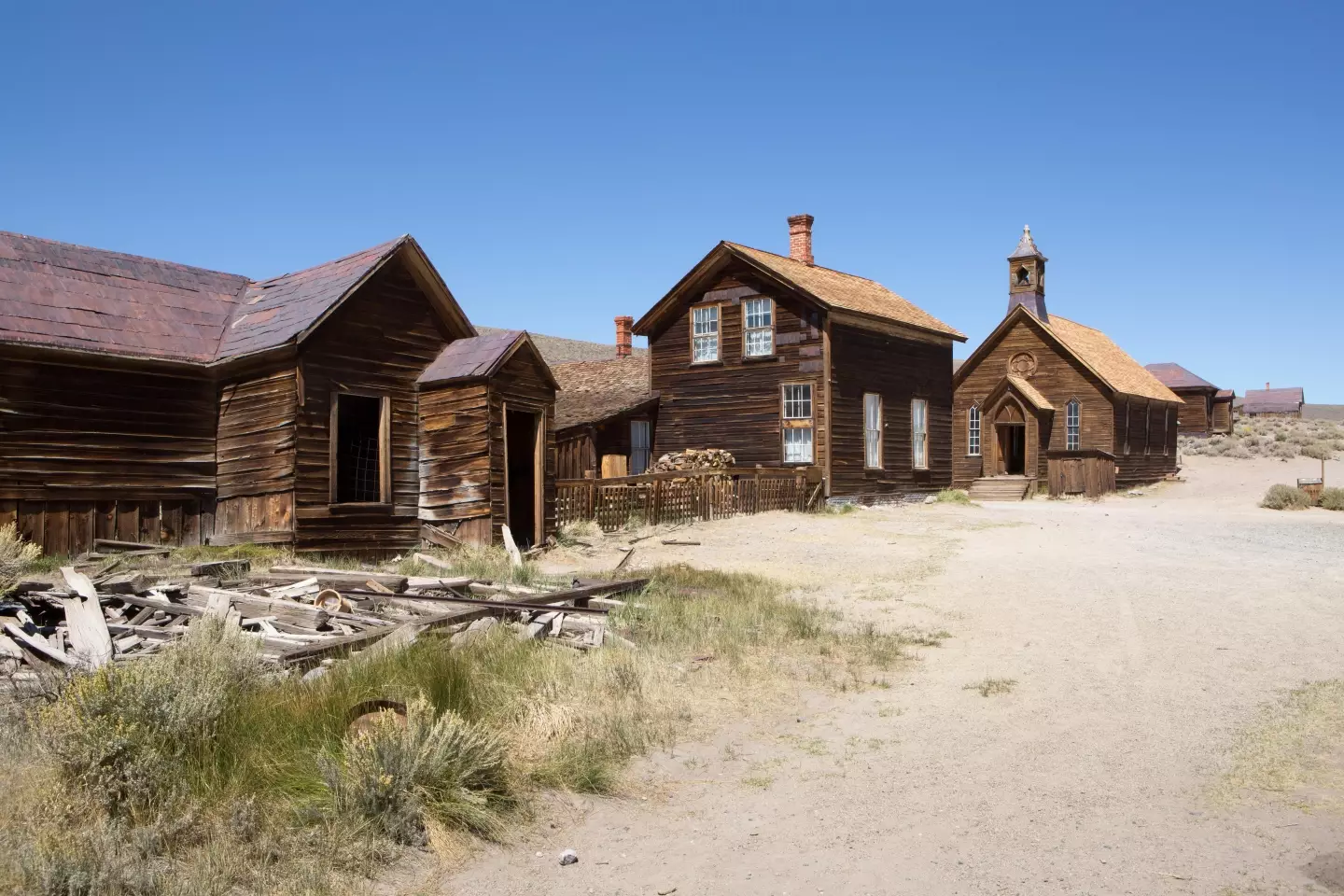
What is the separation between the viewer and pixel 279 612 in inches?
368

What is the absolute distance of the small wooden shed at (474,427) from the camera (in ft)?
53.7

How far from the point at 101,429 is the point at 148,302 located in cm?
247

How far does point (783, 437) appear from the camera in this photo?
2667 cm

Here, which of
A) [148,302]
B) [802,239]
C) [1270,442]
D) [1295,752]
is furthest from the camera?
[1270,442]

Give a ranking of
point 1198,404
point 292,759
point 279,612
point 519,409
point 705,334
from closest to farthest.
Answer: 1. point 292,759
2. point 279,612
3. point 519,409
4. point 705,334
5. point 1198,404

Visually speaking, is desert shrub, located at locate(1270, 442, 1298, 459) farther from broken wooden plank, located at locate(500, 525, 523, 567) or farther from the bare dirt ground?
broken wooden plank, located at locate(500, 525, 523, 567)

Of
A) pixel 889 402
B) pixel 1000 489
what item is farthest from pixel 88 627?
pixel 1000 489

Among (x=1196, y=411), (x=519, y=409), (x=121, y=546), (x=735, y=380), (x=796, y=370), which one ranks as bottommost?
(x=121, y=546)

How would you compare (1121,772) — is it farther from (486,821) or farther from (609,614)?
(609,614)

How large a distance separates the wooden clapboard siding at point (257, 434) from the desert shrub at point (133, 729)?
8933 millimetres

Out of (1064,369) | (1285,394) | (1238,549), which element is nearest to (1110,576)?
(1238,549)

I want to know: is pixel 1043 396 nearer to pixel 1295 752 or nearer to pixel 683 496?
pixel 683 496

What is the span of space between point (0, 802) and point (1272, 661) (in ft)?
30.1

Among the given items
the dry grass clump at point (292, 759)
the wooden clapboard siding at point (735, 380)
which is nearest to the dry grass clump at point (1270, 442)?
the wooden clapboard siding at point (735, 380)
